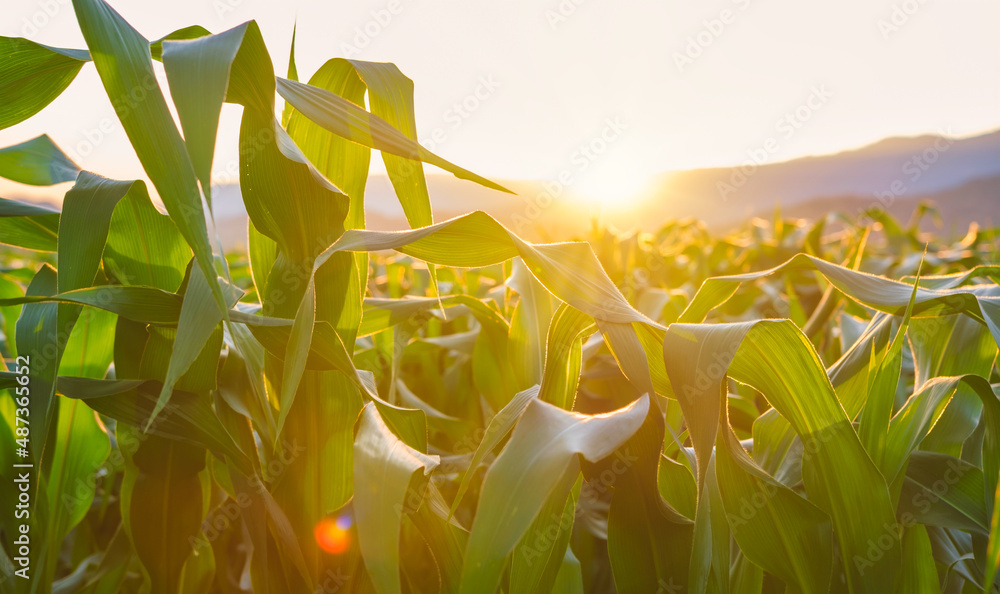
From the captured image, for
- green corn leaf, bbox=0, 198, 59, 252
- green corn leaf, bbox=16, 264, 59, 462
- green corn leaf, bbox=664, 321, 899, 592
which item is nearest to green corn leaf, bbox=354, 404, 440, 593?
green corn leaf, bbox=664, 321, 899, 592

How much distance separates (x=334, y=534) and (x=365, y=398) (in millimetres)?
91

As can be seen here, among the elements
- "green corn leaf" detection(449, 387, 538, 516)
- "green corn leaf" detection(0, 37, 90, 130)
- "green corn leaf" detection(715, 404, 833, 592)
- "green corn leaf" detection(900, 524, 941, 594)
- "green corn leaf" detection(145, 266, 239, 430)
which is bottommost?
"green corn leaf" detection(900, 524, 941, 594)

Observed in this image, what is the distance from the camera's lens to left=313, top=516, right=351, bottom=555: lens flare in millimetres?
386

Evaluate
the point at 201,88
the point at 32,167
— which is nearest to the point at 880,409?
the point at 201,88

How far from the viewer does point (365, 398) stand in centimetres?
40

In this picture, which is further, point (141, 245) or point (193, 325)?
point (141, 245)

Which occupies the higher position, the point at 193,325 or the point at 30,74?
the point at 30,74

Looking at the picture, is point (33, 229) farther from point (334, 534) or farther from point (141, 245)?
point (334, 534)

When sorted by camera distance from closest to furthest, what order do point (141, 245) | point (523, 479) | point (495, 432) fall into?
point (523, 479) < point (495, 432) < point (141, 245)

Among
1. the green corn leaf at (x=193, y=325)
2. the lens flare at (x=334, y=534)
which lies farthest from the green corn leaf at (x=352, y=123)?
the lens flare at (x=334, y=534)

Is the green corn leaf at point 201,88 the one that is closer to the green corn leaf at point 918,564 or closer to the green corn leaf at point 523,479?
the green corn leaf at point 523,479

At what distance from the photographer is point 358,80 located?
399 mm

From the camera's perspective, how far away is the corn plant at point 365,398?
0.88ft

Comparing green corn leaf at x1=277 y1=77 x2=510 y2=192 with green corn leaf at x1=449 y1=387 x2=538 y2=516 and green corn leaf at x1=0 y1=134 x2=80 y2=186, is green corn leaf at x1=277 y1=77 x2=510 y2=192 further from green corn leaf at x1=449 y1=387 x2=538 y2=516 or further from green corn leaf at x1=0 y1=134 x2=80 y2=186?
green corn leaf at x1=0 y1=134 x2=80 y2=186
